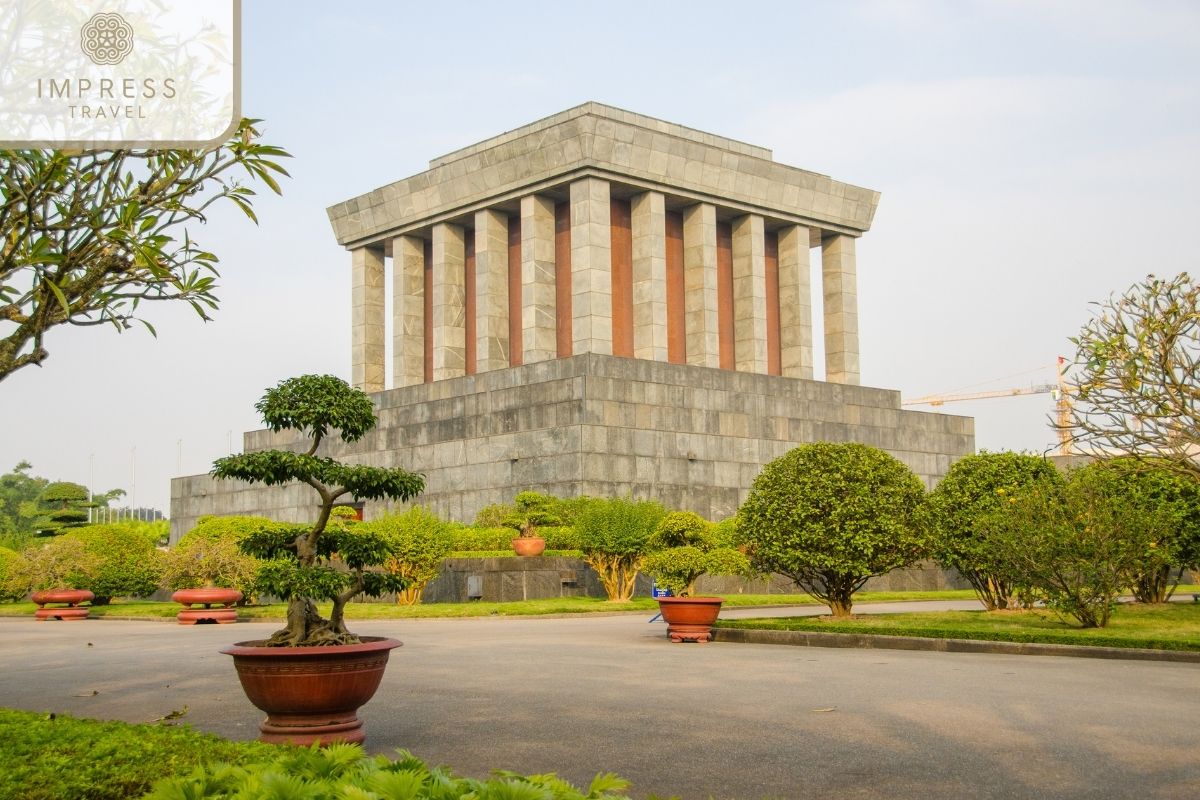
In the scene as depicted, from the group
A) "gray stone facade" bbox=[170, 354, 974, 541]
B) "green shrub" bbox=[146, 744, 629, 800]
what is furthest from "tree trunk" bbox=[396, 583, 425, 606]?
"green shrub" bbox=[146, 744, 629, 800]

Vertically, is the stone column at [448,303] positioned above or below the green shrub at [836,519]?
above

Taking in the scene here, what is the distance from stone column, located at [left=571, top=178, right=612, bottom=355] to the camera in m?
40.9

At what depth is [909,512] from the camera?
1923 centimetres

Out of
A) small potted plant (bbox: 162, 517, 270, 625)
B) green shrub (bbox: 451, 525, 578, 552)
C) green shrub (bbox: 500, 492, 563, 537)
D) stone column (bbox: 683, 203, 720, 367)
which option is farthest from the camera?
stone column (bbox: 683, 203, 720, 367)

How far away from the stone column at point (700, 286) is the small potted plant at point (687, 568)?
2120cm

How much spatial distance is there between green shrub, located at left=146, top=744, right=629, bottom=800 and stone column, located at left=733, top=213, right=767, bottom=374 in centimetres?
4298

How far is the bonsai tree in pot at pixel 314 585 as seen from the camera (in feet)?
25.9

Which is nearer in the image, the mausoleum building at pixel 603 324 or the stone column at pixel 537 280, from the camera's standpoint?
the mausoleum building at pixel 603 324

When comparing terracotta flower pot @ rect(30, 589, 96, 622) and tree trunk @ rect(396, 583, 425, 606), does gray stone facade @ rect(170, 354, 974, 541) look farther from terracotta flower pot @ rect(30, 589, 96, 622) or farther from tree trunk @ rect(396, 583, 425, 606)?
terracotta flower pot @ rect(30, 589, 96, 622)

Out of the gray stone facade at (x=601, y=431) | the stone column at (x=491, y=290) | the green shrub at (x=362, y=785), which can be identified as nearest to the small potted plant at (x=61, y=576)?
the gray stone facade at (x=601, y=431)

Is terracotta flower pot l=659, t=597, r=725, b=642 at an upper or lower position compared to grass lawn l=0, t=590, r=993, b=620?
upper

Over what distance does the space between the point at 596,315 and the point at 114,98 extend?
119 ft

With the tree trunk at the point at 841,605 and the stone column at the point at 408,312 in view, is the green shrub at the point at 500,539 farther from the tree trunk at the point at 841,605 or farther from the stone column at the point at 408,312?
the stone column at the point at 408,312

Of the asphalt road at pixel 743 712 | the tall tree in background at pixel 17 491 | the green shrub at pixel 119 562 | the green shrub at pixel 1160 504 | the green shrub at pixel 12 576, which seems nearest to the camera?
the asphalt road at pixel 743 712
